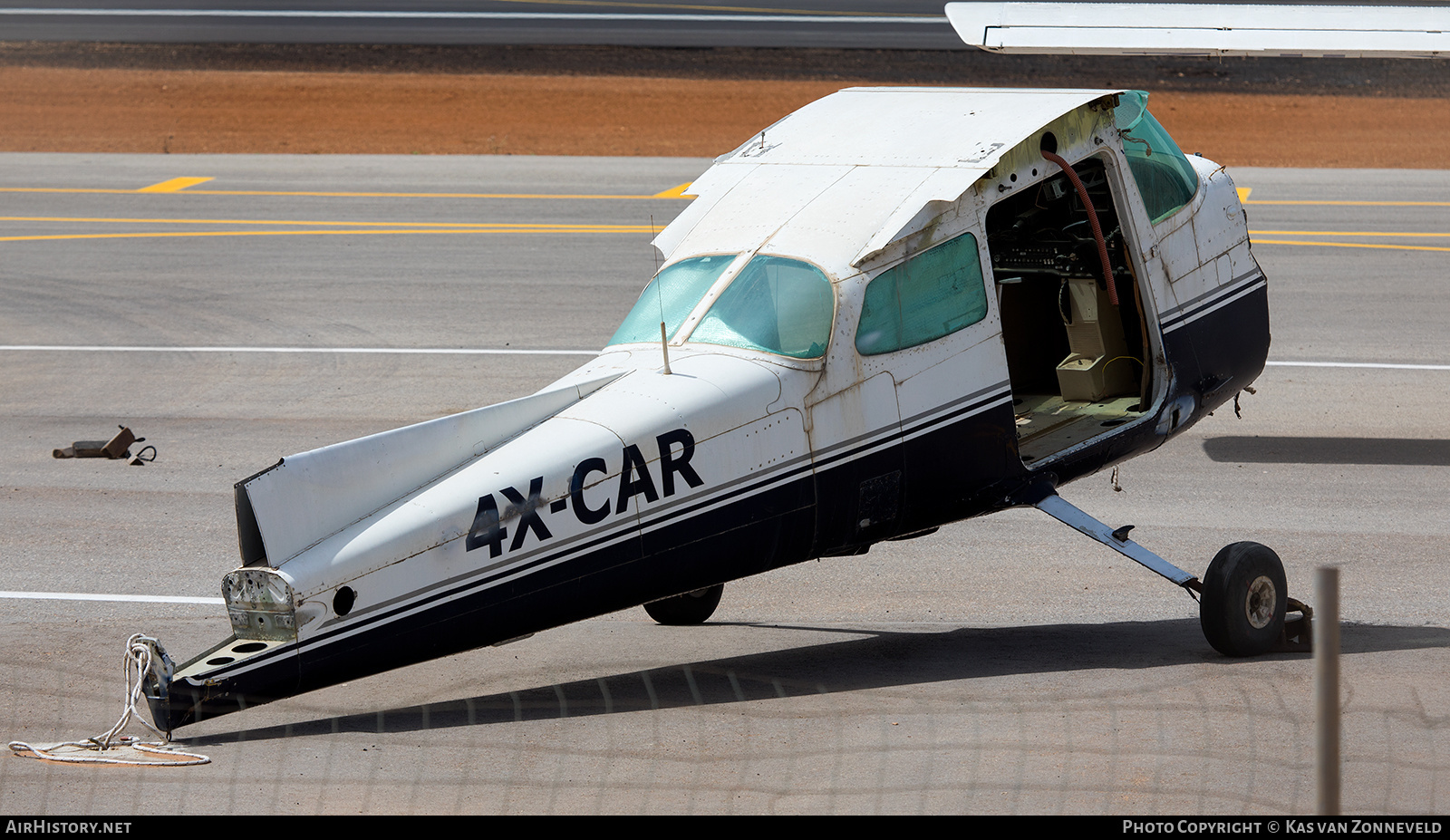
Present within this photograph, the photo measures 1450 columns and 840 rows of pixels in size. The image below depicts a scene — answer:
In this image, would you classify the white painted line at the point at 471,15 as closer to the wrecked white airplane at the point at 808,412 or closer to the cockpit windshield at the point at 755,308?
the wrecked white airplane at the point at 808,412

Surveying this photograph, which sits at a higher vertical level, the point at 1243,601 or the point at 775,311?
the point at 775,311

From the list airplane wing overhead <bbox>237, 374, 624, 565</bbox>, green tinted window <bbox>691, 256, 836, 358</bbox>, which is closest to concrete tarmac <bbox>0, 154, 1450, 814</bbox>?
airplane wing overhead <bbox>237, 374, 624, 565</bbox>

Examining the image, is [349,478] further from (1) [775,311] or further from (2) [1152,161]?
(2) [1152,161]

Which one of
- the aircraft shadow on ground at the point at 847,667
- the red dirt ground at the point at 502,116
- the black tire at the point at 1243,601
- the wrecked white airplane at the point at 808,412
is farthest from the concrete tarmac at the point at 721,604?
the red dirt ground at the point at 502,116

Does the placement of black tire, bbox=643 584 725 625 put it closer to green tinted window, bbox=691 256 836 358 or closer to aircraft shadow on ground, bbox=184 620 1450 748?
aircraft shadow on ground, bbox=184 620 1450 748

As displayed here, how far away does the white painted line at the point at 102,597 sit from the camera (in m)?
10.9

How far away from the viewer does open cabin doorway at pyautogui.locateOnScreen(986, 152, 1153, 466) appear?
36.4 feet

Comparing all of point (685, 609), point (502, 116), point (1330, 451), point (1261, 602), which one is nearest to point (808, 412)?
point (685, 609)

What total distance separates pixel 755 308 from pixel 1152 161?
344 centimetres

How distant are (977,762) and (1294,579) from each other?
4706mm

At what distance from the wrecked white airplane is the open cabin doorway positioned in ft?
0.08

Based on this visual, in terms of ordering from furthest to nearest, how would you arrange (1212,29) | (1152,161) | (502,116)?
(502,116)
(1212,29)
(1152,161)

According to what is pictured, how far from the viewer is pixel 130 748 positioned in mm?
7375
